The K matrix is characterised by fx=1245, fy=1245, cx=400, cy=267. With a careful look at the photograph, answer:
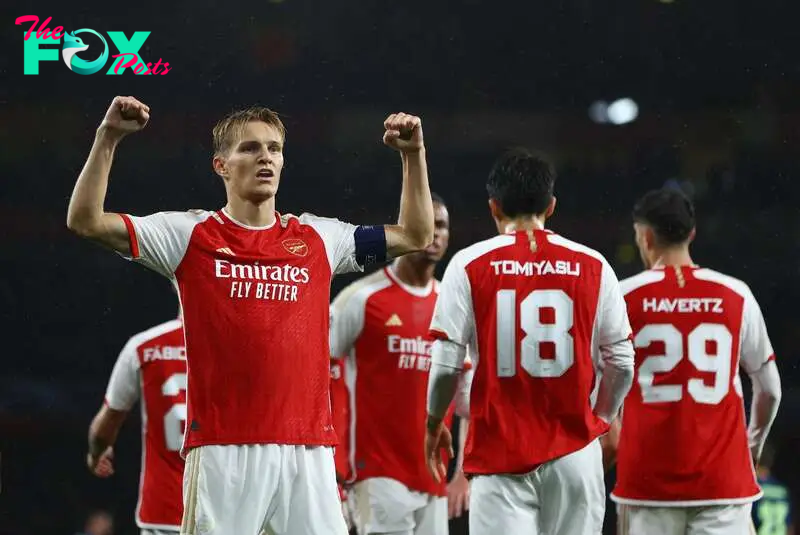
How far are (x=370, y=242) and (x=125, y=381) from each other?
2.71 meters

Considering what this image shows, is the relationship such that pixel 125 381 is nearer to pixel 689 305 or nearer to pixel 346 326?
pixel 346 326

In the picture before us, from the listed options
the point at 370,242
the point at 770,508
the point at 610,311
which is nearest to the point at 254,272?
the point at 370,242

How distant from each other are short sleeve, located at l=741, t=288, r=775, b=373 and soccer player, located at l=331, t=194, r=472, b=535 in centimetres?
153

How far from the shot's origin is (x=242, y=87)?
54.2 feet

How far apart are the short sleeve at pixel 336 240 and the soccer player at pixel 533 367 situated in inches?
24.3

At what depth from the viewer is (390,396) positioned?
5945 mm

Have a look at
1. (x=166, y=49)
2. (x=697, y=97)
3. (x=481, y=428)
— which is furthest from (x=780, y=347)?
(x=481, y=428)

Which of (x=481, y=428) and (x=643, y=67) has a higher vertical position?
(x=643, y=67)

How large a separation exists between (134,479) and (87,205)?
427 inches

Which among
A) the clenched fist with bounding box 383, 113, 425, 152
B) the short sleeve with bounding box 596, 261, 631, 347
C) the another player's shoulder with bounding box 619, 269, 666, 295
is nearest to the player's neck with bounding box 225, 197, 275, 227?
the clenched fist with bounding box 383, 113, 425, 152

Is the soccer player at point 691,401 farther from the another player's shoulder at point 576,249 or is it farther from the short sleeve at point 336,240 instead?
the short sleeve at point 336,240

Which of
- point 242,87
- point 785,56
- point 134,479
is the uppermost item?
point 785,56

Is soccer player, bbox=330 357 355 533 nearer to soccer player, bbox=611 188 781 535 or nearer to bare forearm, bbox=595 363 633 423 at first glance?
soccer player, bbox=611 188 781 535

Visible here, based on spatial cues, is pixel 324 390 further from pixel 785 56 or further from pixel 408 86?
pixel 785 56
